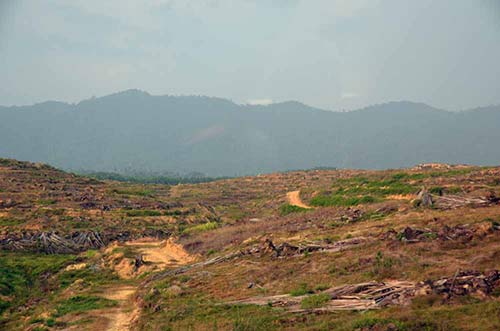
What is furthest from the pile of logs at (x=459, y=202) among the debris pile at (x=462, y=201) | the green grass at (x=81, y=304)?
the green grass at (x=81, y=304)

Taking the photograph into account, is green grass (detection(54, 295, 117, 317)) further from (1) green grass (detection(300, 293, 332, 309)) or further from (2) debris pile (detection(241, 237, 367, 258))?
(1) green grass (detection(300, 293, 332, 309))

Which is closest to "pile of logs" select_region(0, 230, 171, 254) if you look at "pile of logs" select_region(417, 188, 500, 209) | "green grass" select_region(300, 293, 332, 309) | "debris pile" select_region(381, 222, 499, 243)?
"green grass" select_region(300, 293, 332, 309)

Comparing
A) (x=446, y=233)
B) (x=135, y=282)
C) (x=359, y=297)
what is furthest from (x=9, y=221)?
(x=446, y=233)

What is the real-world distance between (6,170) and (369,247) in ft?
283

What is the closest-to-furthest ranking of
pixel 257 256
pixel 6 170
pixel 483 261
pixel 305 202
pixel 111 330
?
pixel 483 261 → pixel 111 330 → pixel 257 256 → pixel 305 202 → pixel 6 170

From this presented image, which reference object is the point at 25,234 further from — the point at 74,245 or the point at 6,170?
the point at 6,170

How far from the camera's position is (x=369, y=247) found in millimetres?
21094

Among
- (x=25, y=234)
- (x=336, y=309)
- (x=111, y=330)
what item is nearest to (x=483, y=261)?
(x=336, y=309)

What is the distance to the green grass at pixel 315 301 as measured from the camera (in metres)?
14.5

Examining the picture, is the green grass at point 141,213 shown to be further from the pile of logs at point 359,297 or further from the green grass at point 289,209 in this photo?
the pile of logs at point 359,297

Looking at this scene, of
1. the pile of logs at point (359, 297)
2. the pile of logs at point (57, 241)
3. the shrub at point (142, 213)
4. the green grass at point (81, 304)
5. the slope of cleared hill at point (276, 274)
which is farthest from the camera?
the shrub at point (142, 213)

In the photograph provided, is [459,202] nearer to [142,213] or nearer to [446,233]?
[446,233]

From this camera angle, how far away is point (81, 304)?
22.0 m

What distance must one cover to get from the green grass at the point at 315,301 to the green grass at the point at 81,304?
12.3 meters
